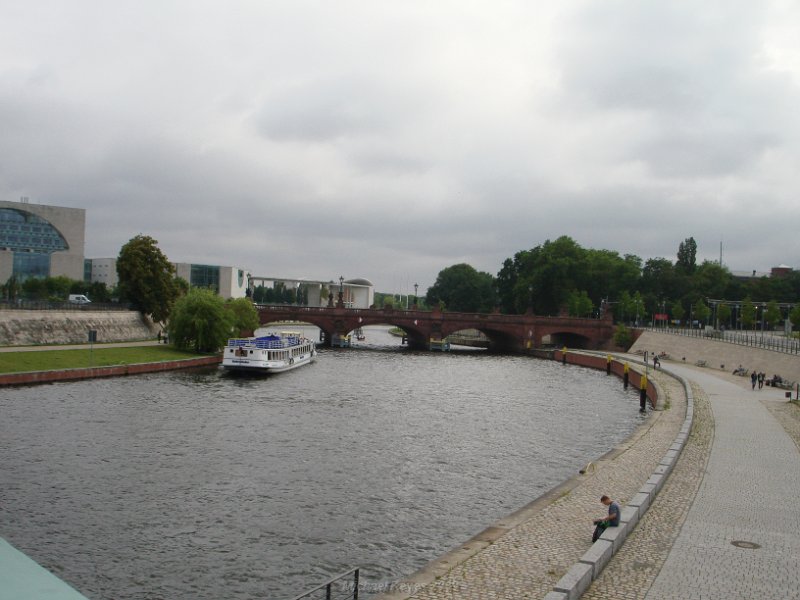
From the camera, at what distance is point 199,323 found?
76375 mm

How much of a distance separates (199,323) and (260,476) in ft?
166

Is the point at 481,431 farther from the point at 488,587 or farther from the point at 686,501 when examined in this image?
the point at 488,587

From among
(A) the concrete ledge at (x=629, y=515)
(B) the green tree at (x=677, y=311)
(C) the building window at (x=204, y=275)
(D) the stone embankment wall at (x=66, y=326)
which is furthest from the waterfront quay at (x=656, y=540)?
(C) the building window at (x=204, y=275)

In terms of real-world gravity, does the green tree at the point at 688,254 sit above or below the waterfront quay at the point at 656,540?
above

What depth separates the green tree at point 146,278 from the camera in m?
88.3

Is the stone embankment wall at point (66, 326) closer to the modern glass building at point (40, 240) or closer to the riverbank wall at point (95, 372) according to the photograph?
the riverbank wall at point (95, 372)

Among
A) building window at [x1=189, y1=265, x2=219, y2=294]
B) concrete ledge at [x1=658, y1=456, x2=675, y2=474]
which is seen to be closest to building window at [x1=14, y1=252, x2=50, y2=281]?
building window at [x1=189, y1=265, x2=219, y2=294]

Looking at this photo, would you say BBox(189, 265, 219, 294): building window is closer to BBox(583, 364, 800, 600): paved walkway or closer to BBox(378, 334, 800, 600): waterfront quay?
BBox(583, 364, 800, 600): paved walkway

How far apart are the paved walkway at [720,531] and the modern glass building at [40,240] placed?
14048 centimetres

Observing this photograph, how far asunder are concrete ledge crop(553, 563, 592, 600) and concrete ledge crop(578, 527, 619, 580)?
216 millimetres

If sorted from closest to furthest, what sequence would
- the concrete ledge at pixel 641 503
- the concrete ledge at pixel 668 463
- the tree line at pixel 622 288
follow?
the concrete ledge at pixel 641 503
the concrete ledge at pixel 668 463
the tree line at pixel 622 288

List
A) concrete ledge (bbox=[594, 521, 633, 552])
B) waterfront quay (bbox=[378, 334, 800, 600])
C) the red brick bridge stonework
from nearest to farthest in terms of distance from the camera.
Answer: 1. waterfront quay (bbox=[378, 334, 800, 600])
2. concrete ledge (bbox=[594, 521, 633, 552])
3. the red brick bridge stonework

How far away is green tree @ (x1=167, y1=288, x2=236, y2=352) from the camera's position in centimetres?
7669

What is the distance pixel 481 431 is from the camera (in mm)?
39875
